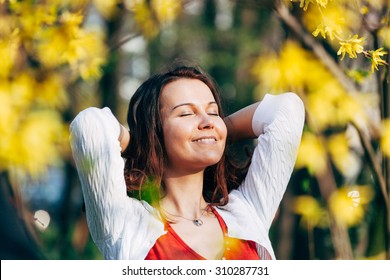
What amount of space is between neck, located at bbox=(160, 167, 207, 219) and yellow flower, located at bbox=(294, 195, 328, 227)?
49.5 inches

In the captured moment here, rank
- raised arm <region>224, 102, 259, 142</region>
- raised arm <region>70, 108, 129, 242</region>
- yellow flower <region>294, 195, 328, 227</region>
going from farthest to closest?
1. yellow flower <region>294, 195, 328, 227</region>
2. raised arm <region>224, 102, 259, 142</region>
3. raised arm <region>70, 108, 129, 242</region>

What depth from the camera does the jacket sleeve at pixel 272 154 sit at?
7.11 ft

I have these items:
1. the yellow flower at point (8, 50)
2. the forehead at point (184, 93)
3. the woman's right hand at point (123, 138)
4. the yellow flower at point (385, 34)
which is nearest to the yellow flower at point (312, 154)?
the yellow flower at point (385, 34)

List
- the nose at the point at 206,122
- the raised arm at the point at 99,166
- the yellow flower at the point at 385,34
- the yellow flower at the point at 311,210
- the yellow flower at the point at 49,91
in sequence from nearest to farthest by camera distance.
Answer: the raised arm at the point at 99,166 → the nose at the point at 206,122 → the yellow flower at the point at 385,34 → the yellow flower at the point at 49,91 → the yellow flower at the point at 311,210

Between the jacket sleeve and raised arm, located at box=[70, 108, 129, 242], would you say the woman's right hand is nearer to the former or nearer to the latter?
raised arm, located at box=[70, 108, 129, 242]

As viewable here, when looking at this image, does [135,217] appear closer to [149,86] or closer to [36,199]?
[149,86]

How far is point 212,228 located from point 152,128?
30cm

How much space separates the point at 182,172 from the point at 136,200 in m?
0.15

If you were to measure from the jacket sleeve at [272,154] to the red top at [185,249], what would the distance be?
0.33 ft

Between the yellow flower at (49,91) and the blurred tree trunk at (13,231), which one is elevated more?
the yellow flower at (49,91)

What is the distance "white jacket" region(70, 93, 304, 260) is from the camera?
6.45ft

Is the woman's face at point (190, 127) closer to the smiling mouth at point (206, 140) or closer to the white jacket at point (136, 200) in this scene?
the smiling mouth at point (206, 140)

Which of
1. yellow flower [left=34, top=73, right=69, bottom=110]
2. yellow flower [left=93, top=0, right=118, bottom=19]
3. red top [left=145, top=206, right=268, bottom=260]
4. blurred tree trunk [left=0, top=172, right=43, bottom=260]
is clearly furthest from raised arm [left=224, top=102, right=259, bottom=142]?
yellow flower [left=93, top=0, right=118, bottom=19]
